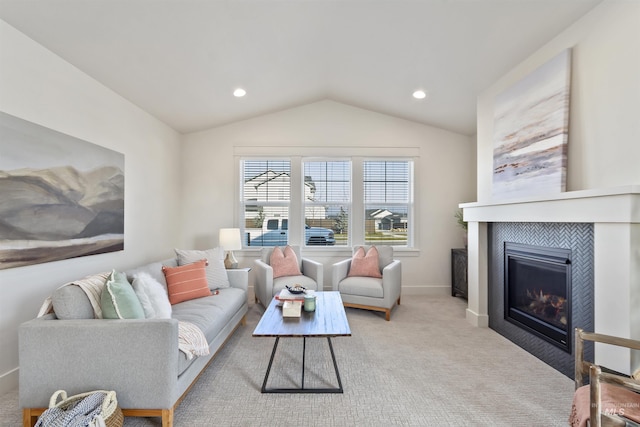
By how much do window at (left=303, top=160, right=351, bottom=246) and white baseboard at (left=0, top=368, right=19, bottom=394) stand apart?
3357 mm

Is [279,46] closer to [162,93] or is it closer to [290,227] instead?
[162,93]

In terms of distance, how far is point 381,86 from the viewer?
3850 mm

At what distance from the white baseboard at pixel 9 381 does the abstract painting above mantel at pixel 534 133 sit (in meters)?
4.21

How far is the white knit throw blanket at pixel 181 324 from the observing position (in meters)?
1.86

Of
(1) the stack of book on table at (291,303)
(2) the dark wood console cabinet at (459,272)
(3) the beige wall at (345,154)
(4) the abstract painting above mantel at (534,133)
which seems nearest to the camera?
(4) the abstract painting above mantel at (534,133)

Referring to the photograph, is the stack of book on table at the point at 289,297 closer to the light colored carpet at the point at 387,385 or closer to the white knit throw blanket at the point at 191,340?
the light colored carpet at the point at 387,385

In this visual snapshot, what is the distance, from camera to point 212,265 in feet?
11.0

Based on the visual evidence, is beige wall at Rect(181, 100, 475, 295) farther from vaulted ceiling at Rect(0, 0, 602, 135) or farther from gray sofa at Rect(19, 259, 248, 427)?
gray sofa at Rect(19, 259, 248, 427)

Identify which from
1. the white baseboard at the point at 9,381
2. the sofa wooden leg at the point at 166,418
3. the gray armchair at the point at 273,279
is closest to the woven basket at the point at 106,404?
the sofa wooden leg at the point at 166,418

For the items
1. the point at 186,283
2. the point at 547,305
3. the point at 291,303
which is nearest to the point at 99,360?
the point at 186,283

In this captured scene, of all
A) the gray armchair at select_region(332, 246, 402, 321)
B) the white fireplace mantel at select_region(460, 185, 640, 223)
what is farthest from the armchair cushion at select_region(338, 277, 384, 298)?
the white fireplace mantel at select_region(460, 185, 640, 223)

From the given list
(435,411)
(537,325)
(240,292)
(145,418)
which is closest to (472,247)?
(537,325)

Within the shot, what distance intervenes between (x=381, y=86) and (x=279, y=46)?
1.47 metres

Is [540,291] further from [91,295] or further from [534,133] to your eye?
[91,295]
